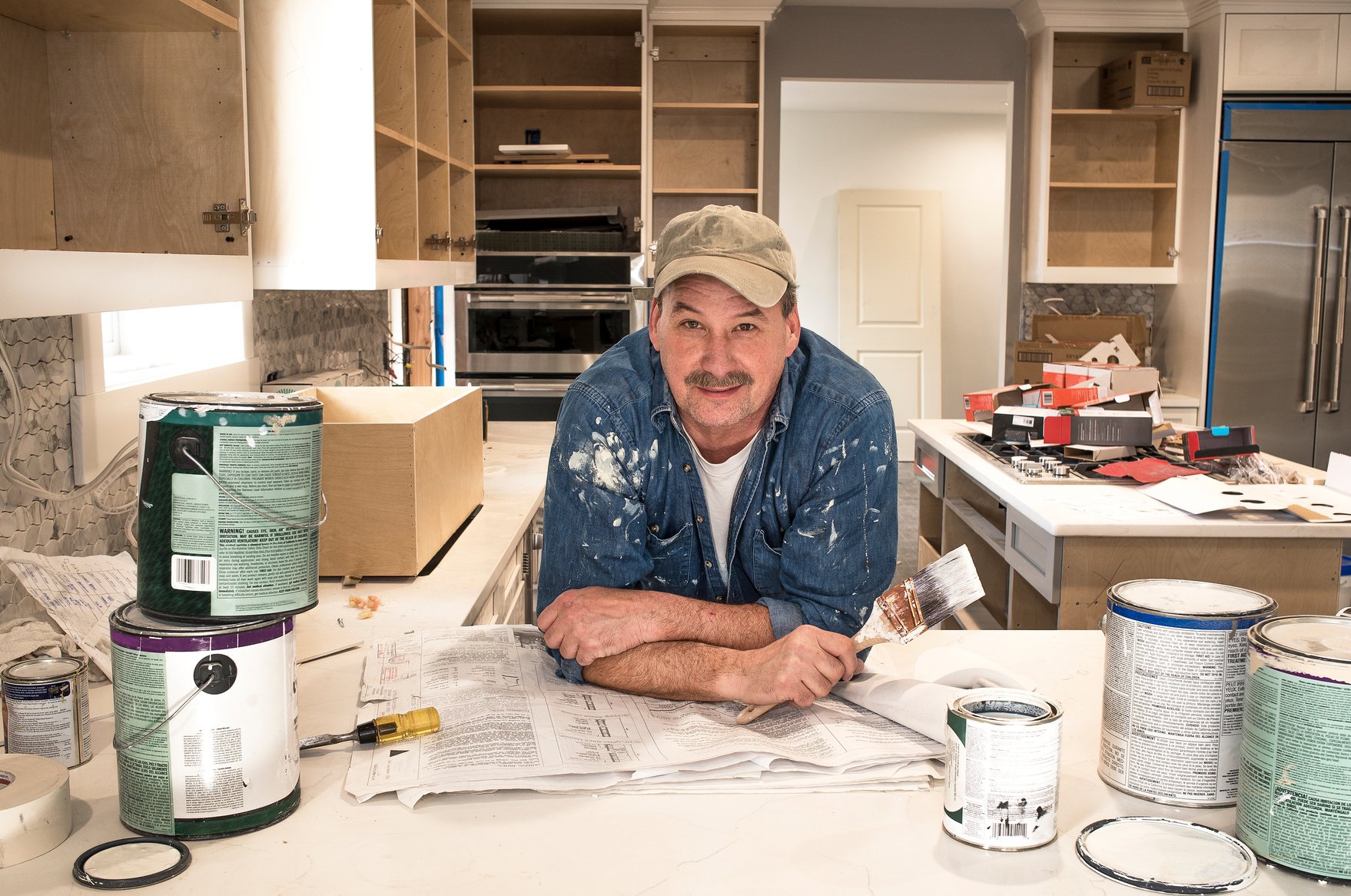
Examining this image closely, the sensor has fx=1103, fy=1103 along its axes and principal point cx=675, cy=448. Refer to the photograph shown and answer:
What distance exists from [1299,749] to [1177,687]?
0.13 m

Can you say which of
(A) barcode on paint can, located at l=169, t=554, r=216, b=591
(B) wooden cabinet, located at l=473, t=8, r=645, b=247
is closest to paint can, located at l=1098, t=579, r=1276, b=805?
(A) barcode on paint can, located at l=169, t=554, r=216, b=591

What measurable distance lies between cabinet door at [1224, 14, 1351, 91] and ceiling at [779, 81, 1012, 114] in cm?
199

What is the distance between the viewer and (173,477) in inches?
37.3

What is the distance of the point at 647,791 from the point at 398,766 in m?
0.25

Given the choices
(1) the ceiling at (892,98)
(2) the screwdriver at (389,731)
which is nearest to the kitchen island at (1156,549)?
(2) the screwdriver at (389,731)

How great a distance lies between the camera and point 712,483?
1.60 m

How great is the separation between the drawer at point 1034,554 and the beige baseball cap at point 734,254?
4.49 feet

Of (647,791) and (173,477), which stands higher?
(173,477)

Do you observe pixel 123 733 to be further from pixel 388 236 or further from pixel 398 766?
pixel 388 236

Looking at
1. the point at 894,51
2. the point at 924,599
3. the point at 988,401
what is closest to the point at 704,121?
the point at 894,51

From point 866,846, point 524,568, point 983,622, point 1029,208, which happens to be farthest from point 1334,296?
point 866,846

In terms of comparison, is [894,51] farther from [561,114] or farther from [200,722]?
[200,722]

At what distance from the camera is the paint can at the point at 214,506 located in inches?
37.1

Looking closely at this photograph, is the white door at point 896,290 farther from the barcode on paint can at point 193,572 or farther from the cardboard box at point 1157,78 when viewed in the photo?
the barcode on paint can at point 193,572
